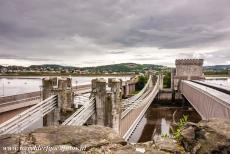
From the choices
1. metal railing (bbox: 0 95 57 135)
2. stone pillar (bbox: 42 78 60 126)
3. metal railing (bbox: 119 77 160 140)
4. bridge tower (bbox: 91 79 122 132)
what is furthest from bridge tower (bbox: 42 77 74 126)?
metal railing (bbox: 119 77 160 140)

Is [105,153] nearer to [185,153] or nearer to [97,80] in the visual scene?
[185,153]

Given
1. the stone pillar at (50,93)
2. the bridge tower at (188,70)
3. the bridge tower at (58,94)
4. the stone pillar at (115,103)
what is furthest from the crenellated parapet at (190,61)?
the stone pillar at (50,93)

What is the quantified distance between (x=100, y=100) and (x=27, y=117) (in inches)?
207

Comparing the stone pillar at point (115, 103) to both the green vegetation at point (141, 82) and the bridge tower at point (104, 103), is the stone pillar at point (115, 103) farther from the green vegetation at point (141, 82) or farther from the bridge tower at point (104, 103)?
the green vegetation at point (141, 82)

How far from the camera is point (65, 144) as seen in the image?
460 centimetres

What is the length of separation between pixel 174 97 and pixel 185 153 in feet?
242

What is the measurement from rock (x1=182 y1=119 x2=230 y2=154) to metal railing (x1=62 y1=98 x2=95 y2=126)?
30.9 feet

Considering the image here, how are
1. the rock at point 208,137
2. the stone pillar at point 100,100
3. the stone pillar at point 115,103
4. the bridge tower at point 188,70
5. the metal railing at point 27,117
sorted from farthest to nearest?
1. the bridge tower at point 188,70
2. the stone pillar at point 115,103
3. the stone pillar at point 100,100
4. the metal railing at point 27,117
5. the rock at point 208,137

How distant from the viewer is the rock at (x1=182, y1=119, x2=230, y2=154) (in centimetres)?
484

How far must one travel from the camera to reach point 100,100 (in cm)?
1827

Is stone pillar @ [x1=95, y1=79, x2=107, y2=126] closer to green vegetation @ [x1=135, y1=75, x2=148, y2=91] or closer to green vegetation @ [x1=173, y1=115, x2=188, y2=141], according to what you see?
green vegetation @ [x1=173, y1=115, x2=188, y2=141]

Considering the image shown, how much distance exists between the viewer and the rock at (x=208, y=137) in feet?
15.9

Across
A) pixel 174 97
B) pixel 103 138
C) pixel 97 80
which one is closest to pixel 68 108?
pixel 97 80

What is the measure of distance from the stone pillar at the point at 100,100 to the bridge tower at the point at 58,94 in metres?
1.69
